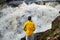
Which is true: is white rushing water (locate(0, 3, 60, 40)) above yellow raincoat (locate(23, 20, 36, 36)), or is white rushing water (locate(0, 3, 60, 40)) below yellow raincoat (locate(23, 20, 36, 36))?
below

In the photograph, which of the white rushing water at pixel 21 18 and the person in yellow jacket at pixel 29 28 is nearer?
the person in yellow jacket at pixel 29 28

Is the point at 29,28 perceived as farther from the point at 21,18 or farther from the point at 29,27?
the point at 21,18

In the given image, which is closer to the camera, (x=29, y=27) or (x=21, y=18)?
(x=29, y=27)

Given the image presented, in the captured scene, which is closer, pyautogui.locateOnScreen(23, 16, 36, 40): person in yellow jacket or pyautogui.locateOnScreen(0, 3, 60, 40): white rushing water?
pyautogui.locateOnScreen(23, 16, 36, 40): person in yellow jacket

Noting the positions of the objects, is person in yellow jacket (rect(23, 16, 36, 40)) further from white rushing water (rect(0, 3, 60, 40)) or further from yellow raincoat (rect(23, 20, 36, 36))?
white rushing water (rect(0, 3, 60, 40))

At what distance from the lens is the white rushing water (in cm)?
1561

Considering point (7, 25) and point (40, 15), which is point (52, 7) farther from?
point (7, 25)

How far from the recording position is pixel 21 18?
1705 centimetres

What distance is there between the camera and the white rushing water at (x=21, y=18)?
15609mm

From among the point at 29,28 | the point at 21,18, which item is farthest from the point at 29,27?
Result: the point at 21,18

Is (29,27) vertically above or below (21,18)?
above

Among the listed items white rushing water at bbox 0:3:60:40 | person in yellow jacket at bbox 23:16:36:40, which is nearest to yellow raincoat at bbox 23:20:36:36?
person in yellow jacket at bbox 23:16:36:40

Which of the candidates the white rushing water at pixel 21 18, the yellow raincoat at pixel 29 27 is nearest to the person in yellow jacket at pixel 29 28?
the yellow raincoat at pixel 29 27

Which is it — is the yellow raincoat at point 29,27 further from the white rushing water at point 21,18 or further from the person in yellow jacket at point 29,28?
the white rushing water at point 21,18
